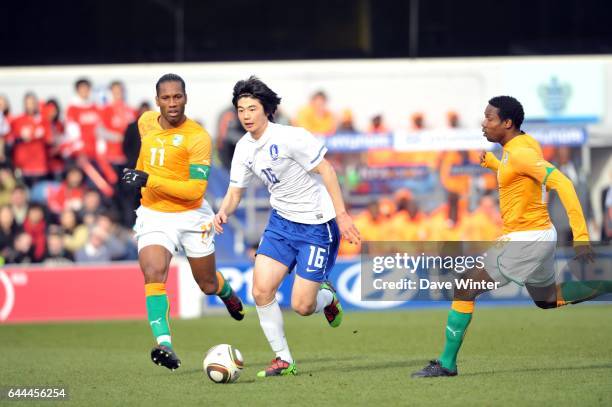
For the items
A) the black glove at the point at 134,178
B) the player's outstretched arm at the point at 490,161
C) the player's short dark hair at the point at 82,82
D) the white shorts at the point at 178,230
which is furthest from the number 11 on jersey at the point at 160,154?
the player's short dark hair at the point at 82,82

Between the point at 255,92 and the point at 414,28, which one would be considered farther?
the point at 414,28

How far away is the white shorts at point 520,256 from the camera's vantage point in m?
9.38

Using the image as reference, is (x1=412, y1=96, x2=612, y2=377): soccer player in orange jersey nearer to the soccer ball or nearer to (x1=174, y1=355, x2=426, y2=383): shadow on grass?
(x1=174, y1=355, x2=426, y2=383): shadow on grass

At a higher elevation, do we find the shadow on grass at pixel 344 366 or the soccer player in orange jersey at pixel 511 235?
the soccer player in orange jersey at pixel 511 235

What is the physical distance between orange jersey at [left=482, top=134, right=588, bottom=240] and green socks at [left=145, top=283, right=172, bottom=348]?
9.13 ft

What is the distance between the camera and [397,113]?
21.1m

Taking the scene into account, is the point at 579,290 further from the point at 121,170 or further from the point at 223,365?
the point at 121,170

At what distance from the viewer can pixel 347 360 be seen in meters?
11.1

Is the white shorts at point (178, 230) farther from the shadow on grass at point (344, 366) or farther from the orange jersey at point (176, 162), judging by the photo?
the shadow on grass at point (344, 366)

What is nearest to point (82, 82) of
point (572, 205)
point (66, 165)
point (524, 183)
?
point (66, 165)

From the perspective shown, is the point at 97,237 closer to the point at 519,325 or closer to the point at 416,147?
the point at 416,147

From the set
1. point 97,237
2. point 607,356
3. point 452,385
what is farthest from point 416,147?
point 452,385

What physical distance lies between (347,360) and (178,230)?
2.04 m

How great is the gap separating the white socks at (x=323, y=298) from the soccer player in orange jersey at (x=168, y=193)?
1073mm
